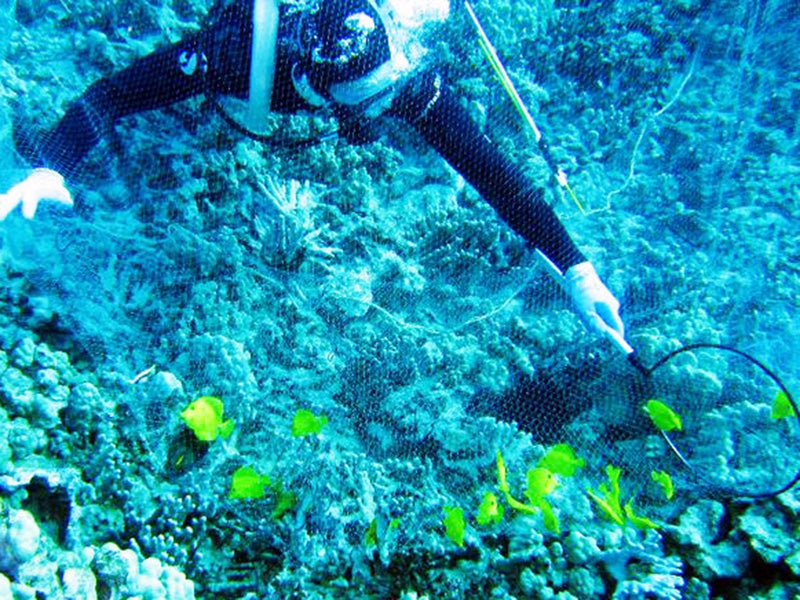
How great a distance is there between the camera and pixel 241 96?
2.36 meters

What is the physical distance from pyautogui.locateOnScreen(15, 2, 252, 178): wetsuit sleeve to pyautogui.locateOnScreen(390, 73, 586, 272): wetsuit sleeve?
0.81m

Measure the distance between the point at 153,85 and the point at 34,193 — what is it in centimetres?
83

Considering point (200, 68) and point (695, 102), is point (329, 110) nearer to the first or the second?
point (200, 68)

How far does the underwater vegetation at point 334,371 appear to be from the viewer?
2287 millimetres

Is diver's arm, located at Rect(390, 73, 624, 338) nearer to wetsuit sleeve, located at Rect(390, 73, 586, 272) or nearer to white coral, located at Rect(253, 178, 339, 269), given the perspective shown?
wetsuit sleeve, located at Rect(390, 73, 586, 272)

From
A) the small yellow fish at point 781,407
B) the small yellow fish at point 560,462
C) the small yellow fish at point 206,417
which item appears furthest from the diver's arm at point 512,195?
the small yellow fish at point 206,417

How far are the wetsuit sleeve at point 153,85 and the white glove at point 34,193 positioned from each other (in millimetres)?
212

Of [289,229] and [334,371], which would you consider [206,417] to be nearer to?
[334,371]

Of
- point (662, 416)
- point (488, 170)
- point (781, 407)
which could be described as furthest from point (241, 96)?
point (781, 407)

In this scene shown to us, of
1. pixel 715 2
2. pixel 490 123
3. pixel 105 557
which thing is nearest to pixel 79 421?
pixel 105 557

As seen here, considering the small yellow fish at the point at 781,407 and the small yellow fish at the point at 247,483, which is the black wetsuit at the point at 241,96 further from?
the small yellow fish at the point at 247,483

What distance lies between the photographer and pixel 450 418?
2695mm

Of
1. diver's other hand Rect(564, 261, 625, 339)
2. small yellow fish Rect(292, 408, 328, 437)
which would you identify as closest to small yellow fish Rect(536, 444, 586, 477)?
diver's other hand Rect(564, 261, 625, 339)

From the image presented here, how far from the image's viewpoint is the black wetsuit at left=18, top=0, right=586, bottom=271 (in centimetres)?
A: 235
